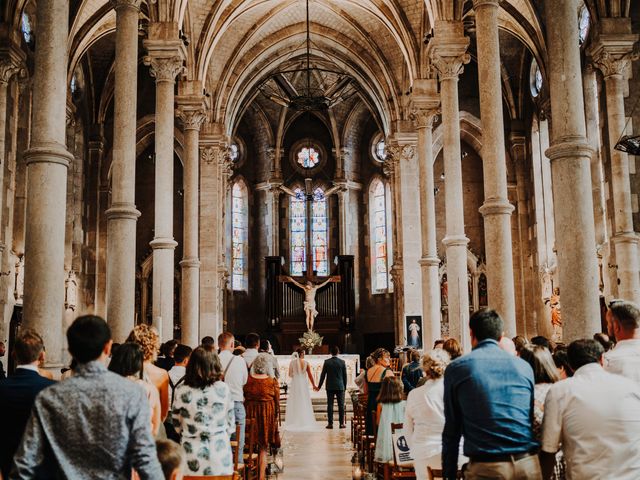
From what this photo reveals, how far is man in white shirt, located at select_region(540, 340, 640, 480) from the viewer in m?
3.72

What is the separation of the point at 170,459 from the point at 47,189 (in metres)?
6.92

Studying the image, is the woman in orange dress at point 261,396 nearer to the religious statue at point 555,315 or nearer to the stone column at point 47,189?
the stone column at point 47,189

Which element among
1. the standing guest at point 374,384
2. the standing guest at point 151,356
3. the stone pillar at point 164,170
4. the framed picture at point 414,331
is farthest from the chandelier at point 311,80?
the standing guest at point 151,356

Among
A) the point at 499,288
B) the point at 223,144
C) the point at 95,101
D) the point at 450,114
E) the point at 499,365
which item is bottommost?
the point at 499,365

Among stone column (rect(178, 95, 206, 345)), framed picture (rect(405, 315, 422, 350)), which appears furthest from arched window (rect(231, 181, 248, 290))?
stone column (rect(178, 95, 206, 345))

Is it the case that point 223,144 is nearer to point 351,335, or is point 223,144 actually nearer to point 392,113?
point 392,113

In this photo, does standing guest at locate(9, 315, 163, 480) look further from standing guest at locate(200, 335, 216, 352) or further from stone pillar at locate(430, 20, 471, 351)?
stone pillar at locate(430, 20, 471, 351)

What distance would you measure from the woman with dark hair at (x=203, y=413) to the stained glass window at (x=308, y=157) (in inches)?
1238

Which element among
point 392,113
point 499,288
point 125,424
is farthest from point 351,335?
point 125,424

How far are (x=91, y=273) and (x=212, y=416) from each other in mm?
23005

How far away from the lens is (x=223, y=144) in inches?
1052

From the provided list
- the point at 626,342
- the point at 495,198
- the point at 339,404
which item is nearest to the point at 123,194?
the point at 495,198

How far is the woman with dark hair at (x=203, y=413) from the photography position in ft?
17.4

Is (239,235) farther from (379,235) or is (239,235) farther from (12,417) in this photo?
(12,417)
